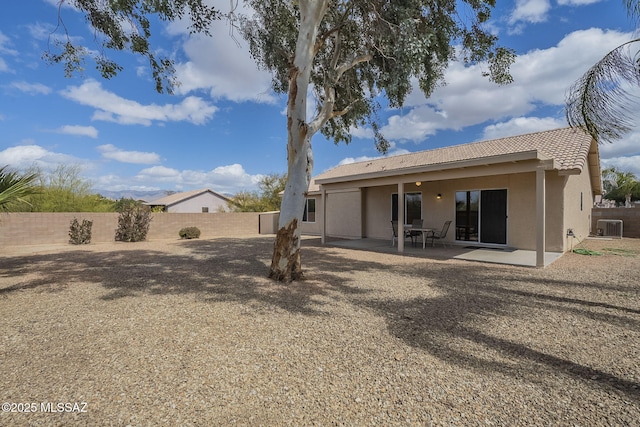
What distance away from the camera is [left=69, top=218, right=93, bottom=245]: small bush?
→ 1400 centimetres

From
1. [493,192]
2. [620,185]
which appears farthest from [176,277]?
[620,185]

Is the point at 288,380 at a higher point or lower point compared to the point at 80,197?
lower

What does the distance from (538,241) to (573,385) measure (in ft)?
19.9

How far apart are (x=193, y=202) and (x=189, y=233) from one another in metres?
23.7

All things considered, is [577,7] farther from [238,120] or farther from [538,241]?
[238,120]

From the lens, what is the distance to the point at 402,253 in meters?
10.6

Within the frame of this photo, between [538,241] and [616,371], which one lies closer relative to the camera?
[616,371]

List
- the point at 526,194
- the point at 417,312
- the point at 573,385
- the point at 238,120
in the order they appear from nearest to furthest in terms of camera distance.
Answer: the point at 573,385 → the point at 417,312 → the point at 526,194 → the point at 238,120

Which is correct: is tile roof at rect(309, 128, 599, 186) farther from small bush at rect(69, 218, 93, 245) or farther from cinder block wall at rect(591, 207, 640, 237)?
small bush at rect(69, 218, 93, 245)

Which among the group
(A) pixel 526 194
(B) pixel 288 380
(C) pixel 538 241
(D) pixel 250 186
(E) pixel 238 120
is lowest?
(B) pixel 288 380

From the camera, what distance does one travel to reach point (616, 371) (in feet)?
9.60

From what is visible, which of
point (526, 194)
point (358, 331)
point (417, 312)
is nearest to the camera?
point (358, 331)

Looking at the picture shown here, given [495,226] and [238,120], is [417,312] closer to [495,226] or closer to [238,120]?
[495,226]

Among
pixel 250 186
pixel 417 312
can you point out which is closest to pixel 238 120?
pixel 250 186
